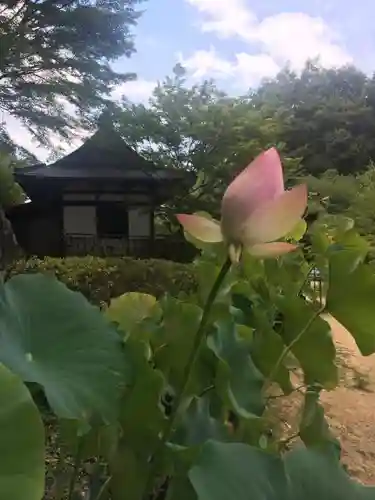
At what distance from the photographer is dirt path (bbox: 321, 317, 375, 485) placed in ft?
6.78

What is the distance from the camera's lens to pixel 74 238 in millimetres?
7078

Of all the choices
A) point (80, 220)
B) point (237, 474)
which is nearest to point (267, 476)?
point (237, 474)

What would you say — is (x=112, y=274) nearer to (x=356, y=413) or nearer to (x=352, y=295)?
(x=356, y=413)

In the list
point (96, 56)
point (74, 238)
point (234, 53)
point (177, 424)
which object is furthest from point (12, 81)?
point (177, 424)

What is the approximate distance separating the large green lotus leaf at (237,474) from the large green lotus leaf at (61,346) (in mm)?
83

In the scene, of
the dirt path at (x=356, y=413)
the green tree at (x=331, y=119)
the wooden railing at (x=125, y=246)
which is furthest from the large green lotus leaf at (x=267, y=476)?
the green tree at (x=331, y=119)

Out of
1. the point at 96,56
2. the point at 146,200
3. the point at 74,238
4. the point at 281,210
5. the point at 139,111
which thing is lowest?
the point at 74,238

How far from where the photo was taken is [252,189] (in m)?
0.30

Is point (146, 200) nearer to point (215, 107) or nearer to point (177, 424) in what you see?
point (215, 107)

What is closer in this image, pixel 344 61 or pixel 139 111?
pixel 139 111

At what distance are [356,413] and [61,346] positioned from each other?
2533 millimetres

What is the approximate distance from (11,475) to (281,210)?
6.8 inches

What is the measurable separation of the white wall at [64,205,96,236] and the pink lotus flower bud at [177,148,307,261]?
6930mm

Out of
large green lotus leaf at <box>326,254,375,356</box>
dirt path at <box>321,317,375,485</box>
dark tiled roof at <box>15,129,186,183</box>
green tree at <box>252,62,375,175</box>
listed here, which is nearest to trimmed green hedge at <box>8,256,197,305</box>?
dirt path at <box>321,317,375,485</box>
